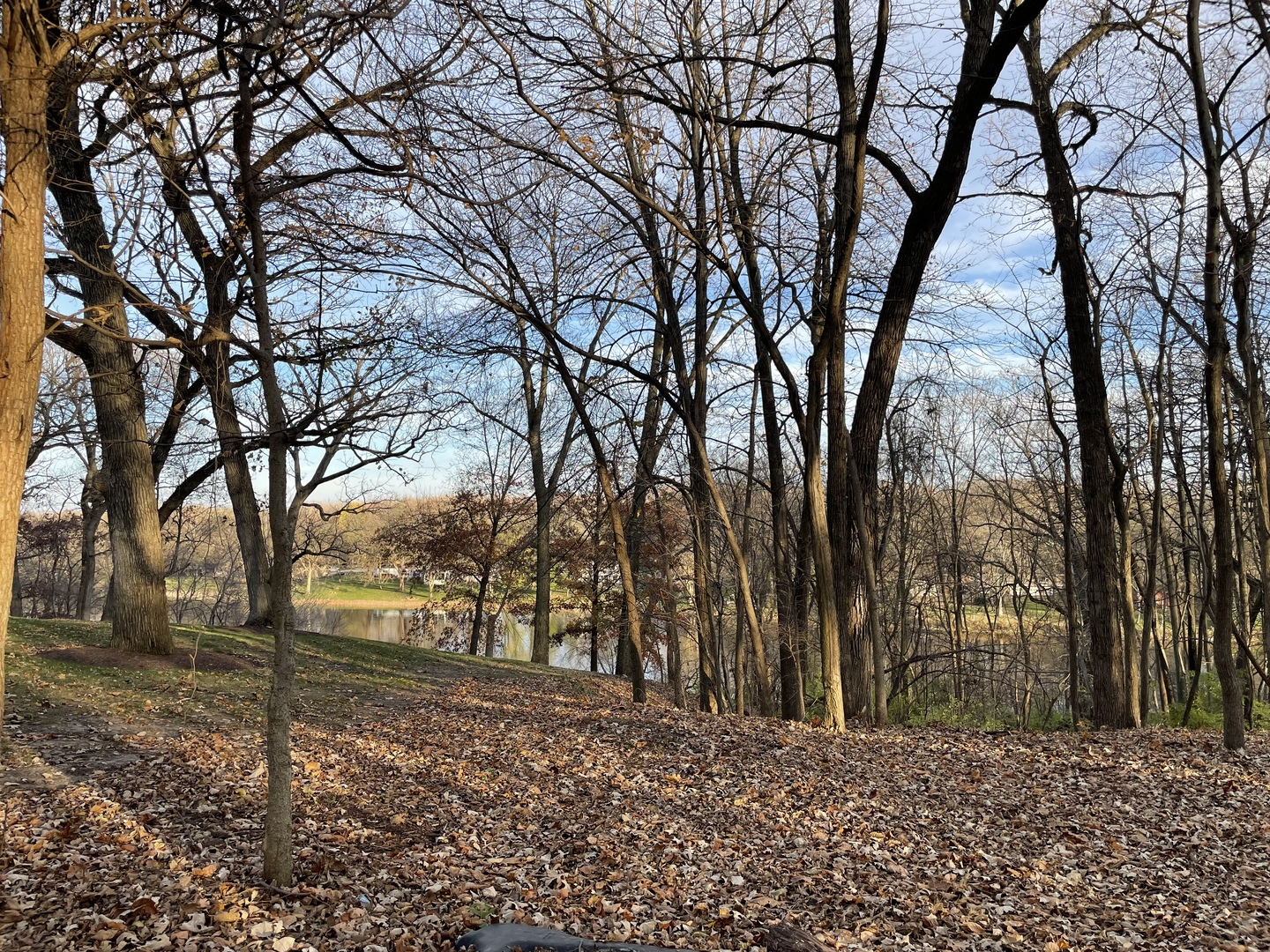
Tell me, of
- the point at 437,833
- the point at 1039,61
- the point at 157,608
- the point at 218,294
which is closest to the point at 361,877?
the point at 437,833

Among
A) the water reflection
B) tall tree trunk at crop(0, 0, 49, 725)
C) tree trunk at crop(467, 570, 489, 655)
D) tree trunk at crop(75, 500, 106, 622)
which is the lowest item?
the water reflection

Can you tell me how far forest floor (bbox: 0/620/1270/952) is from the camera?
4.03 meters

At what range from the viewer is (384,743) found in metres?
8.11

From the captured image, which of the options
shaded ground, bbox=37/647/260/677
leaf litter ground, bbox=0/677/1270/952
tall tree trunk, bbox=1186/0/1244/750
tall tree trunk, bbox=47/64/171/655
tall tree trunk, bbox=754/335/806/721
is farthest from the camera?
tall tree trunk, bbox=754/335/806/721

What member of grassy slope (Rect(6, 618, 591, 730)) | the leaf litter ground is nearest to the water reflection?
grassy slope (Rect(6, 618, 591, 730))

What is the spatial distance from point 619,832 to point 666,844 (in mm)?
371

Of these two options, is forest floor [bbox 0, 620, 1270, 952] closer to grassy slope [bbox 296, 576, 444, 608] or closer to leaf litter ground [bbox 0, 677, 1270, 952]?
leaf litter ground [bbox 0, 677, 1270, 952]

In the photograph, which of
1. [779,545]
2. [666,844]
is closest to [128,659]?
[666,844]

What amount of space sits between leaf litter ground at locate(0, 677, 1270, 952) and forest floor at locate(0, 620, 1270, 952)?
22 mm

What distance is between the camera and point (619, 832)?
5.54m

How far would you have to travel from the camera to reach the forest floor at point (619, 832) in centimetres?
403

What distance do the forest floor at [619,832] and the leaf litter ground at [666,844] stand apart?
0.02 m

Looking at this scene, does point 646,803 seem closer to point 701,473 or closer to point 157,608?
point 701,473

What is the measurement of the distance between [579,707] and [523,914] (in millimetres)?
7856
